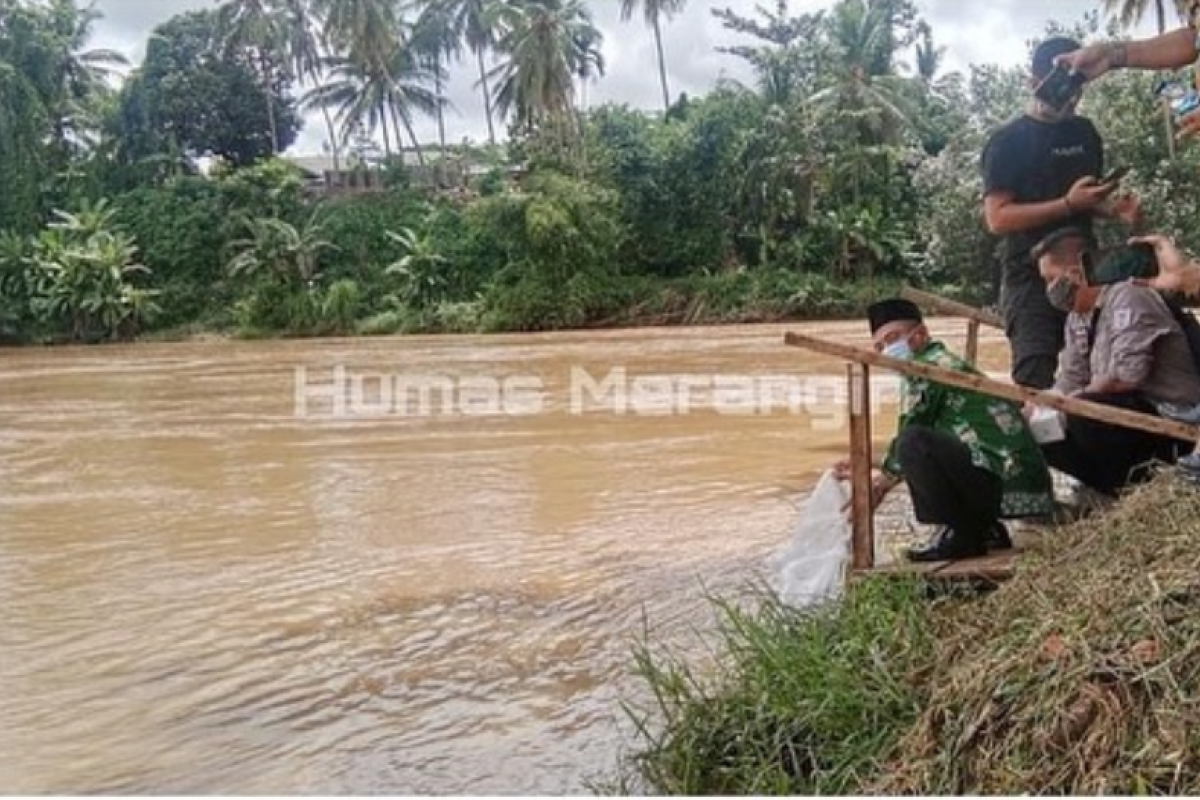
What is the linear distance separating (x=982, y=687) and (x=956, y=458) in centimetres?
93

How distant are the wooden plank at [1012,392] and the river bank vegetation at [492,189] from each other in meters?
26.0

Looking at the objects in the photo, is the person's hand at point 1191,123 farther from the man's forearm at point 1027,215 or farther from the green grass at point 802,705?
the green grass at point 802,705

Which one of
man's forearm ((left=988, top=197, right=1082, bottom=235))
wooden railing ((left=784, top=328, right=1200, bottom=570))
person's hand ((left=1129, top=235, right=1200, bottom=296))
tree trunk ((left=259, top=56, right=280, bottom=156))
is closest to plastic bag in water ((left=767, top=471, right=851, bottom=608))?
wooden railing ((left=784, top=328, right=1200, bottom=570))

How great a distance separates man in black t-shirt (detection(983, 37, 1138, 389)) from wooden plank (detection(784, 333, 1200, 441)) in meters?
0.91

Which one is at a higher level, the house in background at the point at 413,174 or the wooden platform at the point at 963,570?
the house in background at the point at 413,174

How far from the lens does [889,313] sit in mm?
3842

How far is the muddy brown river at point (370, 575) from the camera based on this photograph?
3.70 meters

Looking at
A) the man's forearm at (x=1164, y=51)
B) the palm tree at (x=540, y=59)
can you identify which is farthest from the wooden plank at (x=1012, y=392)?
the palm tree at (x=540, y=59)

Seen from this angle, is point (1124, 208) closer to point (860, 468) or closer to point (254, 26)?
point (860, 468)

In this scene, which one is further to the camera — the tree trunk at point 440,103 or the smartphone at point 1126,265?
the tree trunk at point 440,103

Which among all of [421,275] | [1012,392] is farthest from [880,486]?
[421,275]

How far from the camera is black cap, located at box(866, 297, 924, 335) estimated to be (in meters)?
3.81

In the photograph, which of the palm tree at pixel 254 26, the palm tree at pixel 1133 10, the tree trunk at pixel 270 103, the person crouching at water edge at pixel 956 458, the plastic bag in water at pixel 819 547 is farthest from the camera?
the tree trunk at pixel 270 103

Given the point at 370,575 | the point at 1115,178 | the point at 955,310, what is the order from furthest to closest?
the point at 370,575 → the point at 955,310 → the point at 1115,178
